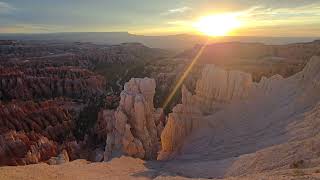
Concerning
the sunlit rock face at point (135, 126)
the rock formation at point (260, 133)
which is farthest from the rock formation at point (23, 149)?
the rock formation at point (260, 133)

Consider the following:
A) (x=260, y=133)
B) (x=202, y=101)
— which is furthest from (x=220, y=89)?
(x=260, y=133)

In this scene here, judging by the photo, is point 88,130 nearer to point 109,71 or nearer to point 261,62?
point 261,62

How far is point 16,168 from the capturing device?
1567cm

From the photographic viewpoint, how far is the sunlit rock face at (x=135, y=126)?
25.8 m

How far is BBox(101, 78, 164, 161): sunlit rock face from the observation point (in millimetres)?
25750

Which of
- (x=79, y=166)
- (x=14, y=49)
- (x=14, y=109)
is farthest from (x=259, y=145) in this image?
(x=14, y=49)

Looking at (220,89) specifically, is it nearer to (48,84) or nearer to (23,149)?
(23,149)

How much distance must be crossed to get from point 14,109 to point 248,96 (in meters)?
28.2

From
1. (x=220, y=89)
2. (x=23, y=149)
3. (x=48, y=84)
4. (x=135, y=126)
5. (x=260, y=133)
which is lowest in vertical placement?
(x=48, y=84)

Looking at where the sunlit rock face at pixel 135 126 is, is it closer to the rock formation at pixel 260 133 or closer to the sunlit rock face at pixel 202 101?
the sunlit rock face at pixel 202 101

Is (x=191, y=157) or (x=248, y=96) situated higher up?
(x=248, y=96)

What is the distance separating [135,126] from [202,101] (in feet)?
20.8

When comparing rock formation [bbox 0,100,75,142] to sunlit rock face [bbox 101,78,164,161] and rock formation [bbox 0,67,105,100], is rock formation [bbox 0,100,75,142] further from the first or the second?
rock formation [bbox 0,67,105,100]

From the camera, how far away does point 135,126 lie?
27.3 meters
